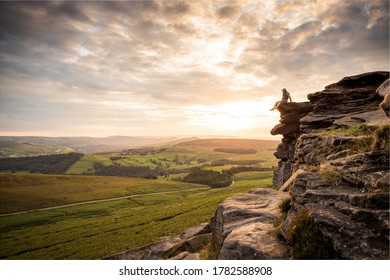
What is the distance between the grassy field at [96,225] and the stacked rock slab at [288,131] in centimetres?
1858

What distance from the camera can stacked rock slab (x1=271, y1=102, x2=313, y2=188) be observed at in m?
30.5

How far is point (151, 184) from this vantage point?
14562cm

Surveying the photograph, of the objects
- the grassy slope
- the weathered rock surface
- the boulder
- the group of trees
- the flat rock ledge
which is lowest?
the grassy slope

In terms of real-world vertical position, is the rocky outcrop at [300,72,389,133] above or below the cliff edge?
above

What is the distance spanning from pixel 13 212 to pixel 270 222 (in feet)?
408

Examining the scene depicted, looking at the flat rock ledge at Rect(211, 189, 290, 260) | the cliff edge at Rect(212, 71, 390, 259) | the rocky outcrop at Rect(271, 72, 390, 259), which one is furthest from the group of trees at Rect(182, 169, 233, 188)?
the rocky outcrop at Rect(271, 72, 390, 259)

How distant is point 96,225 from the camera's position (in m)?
64.4

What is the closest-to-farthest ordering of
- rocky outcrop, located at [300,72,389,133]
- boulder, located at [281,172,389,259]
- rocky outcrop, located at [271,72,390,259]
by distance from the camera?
boulder, located at [281,172,389,259] < rocky outcrop, located at [271,72,390,259] < rocky outcrop, located at [300,72,389,133]

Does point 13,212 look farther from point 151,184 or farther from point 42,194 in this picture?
point 151,184

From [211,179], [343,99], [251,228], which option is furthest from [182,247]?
[211,179]

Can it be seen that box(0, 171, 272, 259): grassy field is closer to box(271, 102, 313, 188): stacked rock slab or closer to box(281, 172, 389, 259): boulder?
box(271, 102, 313, 188): stacked rock slab

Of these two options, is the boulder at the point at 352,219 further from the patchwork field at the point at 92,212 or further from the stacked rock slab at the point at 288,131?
the patchwork field at the point at 92,212

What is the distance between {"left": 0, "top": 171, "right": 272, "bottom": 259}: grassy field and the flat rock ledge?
24398mm
